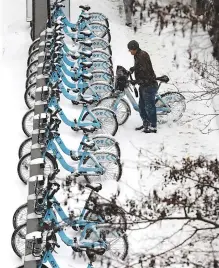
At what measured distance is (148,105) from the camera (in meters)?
16.7

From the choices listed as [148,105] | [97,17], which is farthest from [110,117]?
[97,17]

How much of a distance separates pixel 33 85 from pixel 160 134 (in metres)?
2.45

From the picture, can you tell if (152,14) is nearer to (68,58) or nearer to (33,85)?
(68,58)

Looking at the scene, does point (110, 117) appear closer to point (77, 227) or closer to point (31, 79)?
point (31, 79)

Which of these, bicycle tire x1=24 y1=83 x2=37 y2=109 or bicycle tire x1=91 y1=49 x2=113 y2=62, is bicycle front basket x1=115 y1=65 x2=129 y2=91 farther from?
bicycle tire x1=91 y1=49 x2=113 y2=62

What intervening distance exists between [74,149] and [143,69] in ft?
6.06

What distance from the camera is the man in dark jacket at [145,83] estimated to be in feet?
54.1

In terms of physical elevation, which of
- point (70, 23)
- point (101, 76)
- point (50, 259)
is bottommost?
point (50, 259)

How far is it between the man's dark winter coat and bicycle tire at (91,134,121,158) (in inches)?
63.2

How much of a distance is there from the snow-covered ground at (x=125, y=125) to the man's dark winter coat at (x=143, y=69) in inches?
29.0

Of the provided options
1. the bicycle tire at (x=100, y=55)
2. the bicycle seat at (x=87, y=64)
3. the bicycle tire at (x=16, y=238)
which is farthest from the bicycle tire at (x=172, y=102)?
the bicycle tire at (x=16, y=238)

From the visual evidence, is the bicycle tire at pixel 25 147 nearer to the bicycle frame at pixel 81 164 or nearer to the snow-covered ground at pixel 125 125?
the snow-covered ground at pixel 125 125

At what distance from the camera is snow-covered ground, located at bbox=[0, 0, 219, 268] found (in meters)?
14.7

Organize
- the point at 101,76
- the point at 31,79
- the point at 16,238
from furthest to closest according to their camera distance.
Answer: the point at 31,79, the point at 101,76, the point at 16,238
